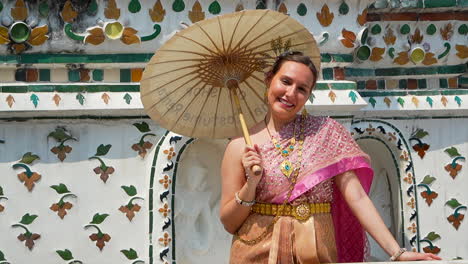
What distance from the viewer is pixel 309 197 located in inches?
169

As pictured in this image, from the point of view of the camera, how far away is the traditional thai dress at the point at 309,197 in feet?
13.9

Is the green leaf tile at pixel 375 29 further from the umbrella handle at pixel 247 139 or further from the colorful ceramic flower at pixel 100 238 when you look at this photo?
the umbrella handle at pixel 247 139

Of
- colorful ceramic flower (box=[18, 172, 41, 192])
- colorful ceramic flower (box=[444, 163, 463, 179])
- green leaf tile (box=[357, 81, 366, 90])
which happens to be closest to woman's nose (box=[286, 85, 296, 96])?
colorful ceramic flower (box=[18, 172, 41, 192])

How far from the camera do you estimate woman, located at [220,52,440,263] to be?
4227mm

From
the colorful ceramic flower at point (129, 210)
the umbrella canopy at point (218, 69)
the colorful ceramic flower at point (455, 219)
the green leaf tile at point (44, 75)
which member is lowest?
the colorful ceramic flower at point (455, 219)

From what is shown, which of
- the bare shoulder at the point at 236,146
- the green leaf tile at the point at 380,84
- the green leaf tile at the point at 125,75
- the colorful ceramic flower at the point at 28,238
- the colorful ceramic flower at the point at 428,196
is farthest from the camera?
the green leaf tile at the point at 380,84

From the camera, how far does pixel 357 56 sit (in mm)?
6938

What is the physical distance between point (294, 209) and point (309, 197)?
0.08 m

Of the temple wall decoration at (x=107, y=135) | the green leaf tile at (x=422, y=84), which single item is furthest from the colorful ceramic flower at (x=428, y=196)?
the temple wall decoration at (x=107, y=135)

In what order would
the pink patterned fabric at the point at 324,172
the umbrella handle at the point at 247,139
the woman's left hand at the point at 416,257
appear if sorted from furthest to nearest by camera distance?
1. the pink patterned fabric at the point at 324,172
2. the umbrella handle at the point at 247,139
3. the woman's left hand at the point at 416,257

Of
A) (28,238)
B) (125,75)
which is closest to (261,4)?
(125,75)

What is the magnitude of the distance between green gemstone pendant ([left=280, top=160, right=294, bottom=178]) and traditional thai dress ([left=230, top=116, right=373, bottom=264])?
0.02 metres

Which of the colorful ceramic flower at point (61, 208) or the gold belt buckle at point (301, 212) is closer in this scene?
the gold belt buckle at point (301, 212)

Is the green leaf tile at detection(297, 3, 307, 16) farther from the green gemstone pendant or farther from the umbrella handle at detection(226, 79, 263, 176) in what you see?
the green gemstone pendant
